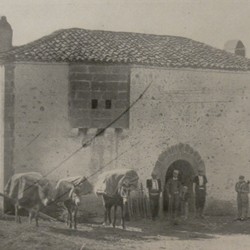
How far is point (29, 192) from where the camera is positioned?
6949 mm

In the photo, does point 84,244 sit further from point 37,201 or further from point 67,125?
point 67,125

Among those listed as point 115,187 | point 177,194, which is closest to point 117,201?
point 115,187

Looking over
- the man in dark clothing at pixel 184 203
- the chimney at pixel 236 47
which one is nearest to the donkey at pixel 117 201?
the man in dark clothing at pixel 184 203

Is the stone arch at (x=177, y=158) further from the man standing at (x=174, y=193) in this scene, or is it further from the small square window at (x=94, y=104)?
the small square window at (x=94, y=104)

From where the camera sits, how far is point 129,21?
266 inches

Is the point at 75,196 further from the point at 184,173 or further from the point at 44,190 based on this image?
the point at 184,173

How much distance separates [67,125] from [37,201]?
103cm

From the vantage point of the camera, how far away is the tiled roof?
7418 mm

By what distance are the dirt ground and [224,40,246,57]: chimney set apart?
251 cm

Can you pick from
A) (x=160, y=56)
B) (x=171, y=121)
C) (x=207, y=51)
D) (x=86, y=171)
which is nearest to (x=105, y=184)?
(x=86, y=171)

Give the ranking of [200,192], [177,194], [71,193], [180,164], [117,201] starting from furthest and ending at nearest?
[180,164] → [200,192] → [177,194] → [117,201] → [71,193]

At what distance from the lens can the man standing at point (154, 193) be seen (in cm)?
788

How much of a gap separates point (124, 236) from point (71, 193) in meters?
0.84

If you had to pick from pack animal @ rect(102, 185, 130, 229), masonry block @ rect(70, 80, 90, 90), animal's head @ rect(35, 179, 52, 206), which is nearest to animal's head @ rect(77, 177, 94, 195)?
pack animal @ rect(102, 185, 130, 229)
